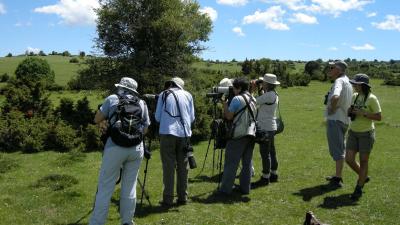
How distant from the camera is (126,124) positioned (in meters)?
7.38

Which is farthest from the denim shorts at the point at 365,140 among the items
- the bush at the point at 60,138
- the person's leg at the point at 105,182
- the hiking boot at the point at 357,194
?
the bush at the point at 60,138

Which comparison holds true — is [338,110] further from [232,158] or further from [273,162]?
[232,158]

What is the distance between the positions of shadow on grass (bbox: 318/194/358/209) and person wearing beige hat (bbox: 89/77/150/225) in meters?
4.27

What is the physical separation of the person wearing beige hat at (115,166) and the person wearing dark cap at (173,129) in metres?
1.15

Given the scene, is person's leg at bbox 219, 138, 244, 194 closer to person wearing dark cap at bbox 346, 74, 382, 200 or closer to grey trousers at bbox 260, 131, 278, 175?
grey trousers at bbox 260, 131, 278, 175

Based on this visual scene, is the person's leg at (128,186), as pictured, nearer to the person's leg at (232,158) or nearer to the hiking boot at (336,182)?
the person's leg at (232,158)

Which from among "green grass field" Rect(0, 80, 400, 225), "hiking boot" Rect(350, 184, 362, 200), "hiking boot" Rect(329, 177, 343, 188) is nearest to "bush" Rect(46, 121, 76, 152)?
"green grass field" Rect(0, 80, 400, 225)

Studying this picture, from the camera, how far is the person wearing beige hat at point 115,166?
7.43 m

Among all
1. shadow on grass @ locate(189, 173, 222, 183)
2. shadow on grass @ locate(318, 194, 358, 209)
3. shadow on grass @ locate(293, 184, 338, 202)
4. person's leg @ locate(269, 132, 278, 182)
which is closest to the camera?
shadow on grass @ locate(318, 194, 358, 209)

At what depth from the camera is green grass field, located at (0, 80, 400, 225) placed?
891 cm

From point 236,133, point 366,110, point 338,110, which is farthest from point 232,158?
point 366,110

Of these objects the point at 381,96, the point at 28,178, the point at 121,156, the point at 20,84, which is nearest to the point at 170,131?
the point at 121,156

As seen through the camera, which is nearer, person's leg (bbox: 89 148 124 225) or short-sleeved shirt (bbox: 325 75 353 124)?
person's leg (bbox: 89 148 124 225)

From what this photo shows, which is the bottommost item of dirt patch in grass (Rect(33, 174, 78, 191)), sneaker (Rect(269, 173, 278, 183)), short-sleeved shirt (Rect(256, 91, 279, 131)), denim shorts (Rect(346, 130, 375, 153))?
dirt patch in grass (Rect(33, 174, 78, 191))
